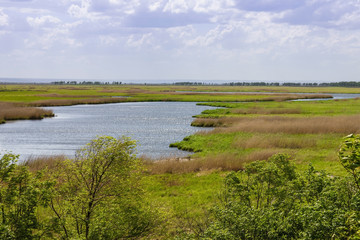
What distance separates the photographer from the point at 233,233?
693cm

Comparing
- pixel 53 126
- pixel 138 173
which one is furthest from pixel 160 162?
pixel 53 126

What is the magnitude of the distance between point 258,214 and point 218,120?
131 ft

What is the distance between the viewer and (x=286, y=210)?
8.69 metres

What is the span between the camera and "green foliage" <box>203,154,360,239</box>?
6203mm

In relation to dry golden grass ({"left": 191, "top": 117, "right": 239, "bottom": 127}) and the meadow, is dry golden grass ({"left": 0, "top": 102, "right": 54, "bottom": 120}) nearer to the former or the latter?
dry golden grass ({"left": 191, "top": 117, "right": 239, "bottom": 127})

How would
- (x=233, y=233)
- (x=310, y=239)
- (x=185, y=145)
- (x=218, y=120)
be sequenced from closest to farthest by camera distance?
(x=310, y=239), (x=233, y=233), (x=185, y=145), (x=218, y=120)

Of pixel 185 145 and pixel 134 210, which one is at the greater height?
pixel 134 210

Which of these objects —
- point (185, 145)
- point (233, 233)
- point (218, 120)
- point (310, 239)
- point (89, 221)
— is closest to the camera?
point (310, 239)

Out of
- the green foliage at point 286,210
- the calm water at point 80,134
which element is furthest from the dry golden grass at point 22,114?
the green foliage at point 286,210

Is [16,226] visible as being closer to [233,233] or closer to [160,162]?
[233,233]

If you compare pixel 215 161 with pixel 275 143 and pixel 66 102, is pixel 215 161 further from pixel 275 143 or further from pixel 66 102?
pixel 66 102

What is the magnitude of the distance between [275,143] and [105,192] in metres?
22.8

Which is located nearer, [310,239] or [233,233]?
[310,239]

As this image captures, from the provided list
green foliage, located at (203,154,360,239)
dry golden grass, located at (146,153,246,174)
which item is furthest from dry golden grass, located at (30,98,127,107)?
green foliage, located at (203,154,360,239)
